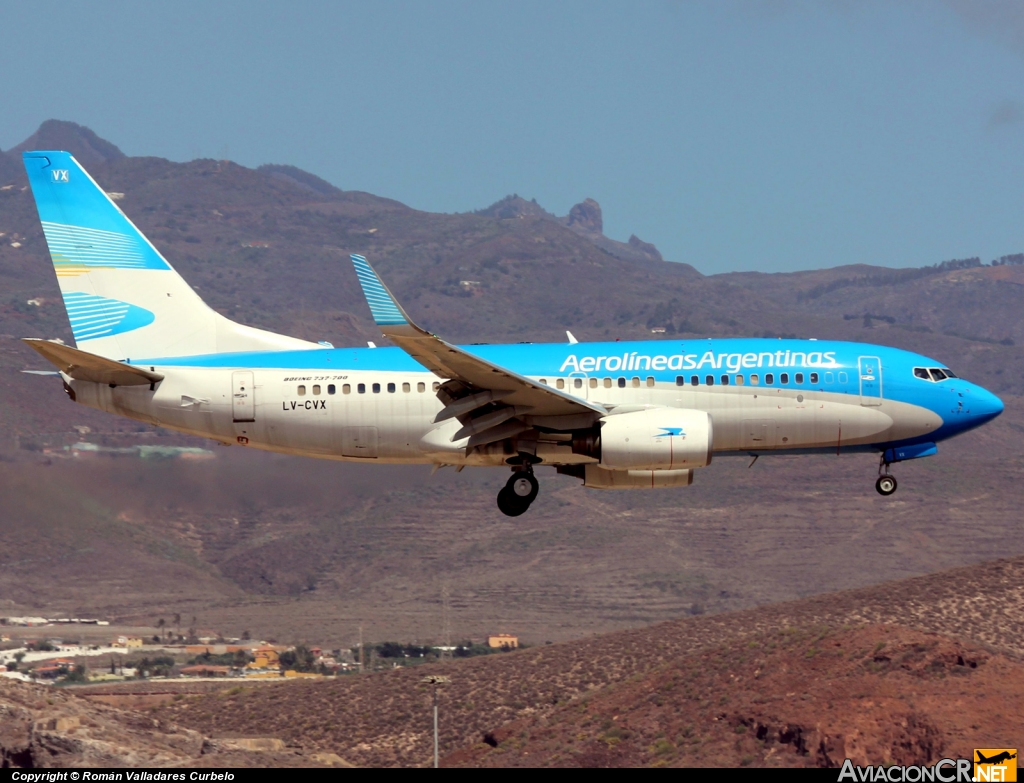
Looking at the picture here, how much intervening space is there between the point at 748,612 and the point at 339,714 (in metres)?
33.5

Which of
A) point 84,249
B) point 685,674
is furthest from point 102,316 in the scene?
point 685,674

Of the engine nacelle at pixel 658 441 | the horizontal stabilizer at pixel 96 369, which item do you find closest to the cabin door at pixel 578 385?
the engine nacelle at pixel 658 441

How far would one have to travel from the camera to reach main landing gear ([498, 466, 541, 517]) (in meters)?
46.3

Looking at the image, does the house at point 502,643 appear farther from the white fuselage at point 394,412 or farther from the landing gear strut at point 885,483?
the white fuselage at point 394,412

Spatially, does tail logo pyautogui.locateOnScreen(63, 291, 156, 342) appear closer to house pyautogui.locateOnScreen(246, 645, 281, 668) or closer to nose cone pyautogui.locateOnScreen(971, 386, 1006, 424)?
nose cone pyautogui.locateOnScreen(971, 386, 1006, 424)

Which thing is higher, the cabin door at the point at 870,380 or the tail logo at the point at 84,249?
the tail logo at the point at 84,249

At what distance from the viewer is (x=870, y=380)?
45969mm

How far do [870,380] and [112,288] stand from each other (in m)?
24.5

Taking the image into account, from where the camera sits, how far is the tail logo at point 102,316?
4812 cm

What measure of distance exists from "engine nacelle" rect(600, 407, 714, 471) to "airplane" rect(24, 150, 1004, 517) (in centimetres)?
4

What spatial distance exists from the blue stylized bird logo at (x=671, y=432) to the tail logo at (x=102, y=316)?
17.1 metres

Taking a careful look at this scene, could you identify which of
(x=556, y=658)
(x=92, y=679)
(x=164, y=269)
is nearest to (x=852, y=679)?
(x=556, y=658)

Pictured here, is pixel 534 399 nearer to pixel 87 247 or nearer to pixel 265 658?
pixel 87 247

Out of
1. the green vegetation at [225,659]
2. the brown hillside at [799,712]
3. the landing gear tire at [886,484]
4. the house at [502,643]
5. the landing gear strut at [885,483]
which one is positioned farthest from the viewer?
the house at [502,643]
